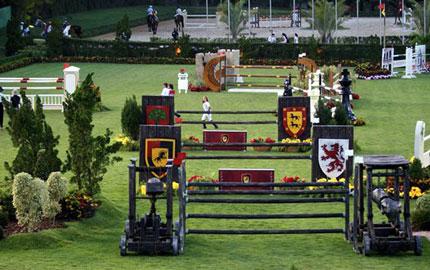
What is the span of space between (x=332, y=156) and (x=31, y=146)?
6.41 meters

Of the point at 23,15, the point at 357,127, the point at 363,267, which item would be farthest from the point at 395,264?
the point at 23,15

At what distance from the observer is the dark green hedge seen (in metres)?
66.3

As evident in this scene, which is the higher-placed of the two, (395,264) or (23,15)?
(23,15)

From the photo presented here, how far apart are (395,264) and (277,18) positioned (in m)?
69.3

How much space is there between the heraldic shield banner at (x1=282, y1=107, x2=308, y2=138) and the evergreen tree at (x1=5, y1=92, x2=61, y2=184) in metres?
11.0

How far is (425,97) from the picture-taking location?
51906 millimetres

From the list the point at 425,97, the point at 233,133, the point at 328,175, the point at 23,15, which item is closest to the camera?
the point at 328,175

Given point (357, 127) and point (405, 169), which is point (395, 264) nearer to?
point (405, 169)

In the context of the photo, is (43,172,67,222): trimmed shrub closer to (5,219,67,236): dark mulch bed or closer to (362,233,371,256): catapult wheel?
(5,219,67,236): dark mulch bed

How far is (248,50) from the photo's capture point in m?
66.9

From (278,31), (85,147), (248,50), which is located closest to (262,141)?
(85,147)

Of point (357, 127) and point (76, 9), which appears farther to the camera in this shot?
point (76, 9)

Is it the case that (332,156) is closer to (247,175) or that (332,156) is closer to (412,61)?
(247,175)

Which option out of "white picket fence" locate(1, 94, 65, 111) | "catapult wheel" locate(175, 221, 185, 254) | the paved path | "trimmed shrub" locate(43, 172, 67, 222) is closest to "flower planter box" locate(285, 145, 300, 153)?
"white picket fence" locate(1, 94, 65, 111)
